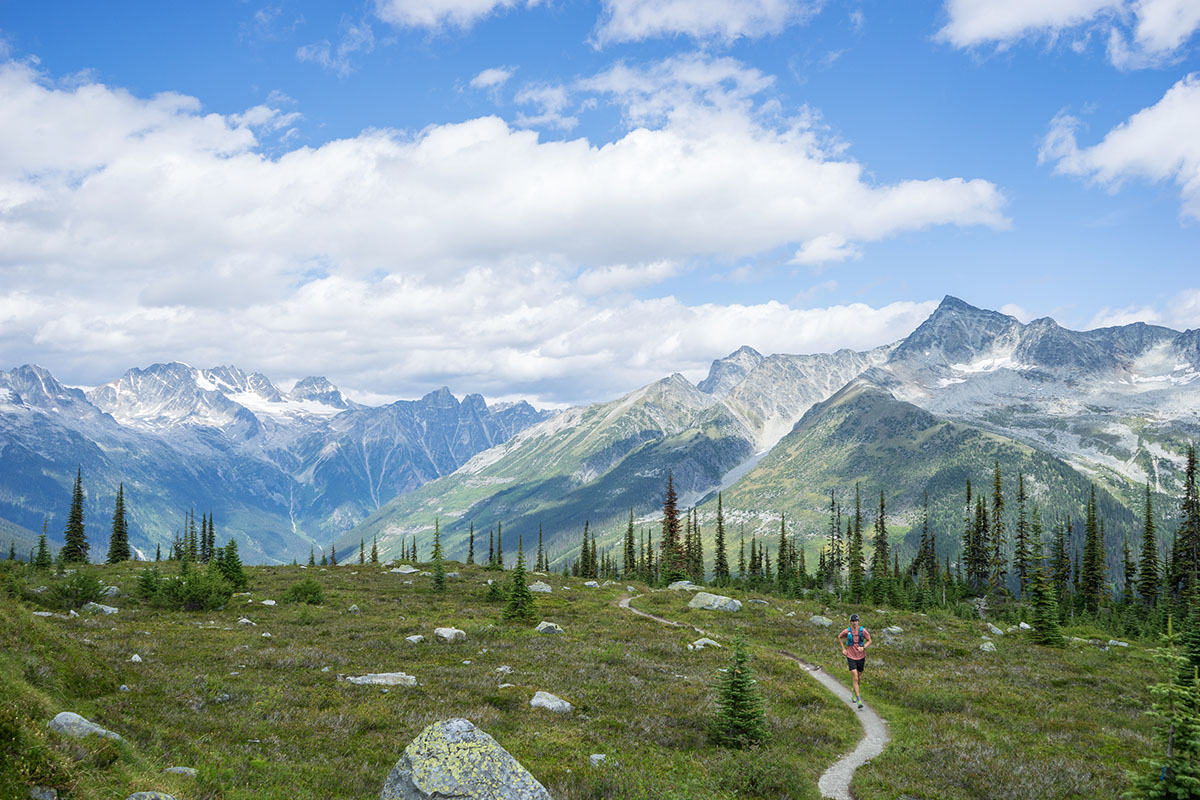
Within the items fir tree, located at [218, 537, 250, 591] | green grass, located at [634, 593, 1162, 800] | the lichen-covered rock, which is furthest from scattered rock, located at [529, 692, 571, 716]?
fir tree, located at [218, 537, 250, 591]

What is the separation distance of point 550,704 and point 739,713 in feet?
21.3

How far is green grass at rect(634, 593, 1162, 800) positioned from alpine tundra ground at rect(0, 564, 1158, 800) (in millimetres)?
119

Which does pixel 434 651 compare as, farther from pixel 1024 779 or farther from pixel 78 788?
pixel 1024 779

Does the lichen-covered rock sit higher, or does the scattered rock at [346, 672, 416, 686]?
the lichen-covered rock

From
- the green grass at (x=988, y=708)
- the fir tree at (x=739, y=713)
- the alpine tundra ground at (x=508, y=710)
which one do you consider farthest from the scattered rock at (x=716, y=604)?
the fir tree at (x=739, y=713)

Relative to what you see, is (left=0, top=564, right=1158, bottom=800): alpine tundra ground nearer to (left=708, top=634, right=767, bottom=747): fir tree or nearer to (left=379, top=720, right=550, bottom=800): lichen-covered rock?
(left=708, top=634, right=767, bottom=747): fir tree

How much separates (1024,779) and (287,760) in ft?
65.2

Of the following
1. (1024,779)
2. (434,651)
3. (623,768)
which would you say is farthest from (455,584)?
(1024,779)

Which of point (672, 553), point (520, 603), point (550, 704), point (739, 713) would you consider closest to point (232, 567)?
point (520, 603)

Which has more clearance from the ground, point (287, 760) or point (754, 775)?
point (287, 760)

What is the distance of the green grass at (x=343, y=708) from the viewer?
12086 mm

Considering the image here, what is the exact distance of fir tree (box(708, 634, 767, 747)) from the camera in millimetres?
19016

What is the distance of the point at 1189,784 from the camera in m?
12.8

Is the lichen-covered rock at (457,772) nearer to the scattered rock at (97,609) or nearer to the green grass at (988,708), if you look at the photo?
the green grass at (988,708)
